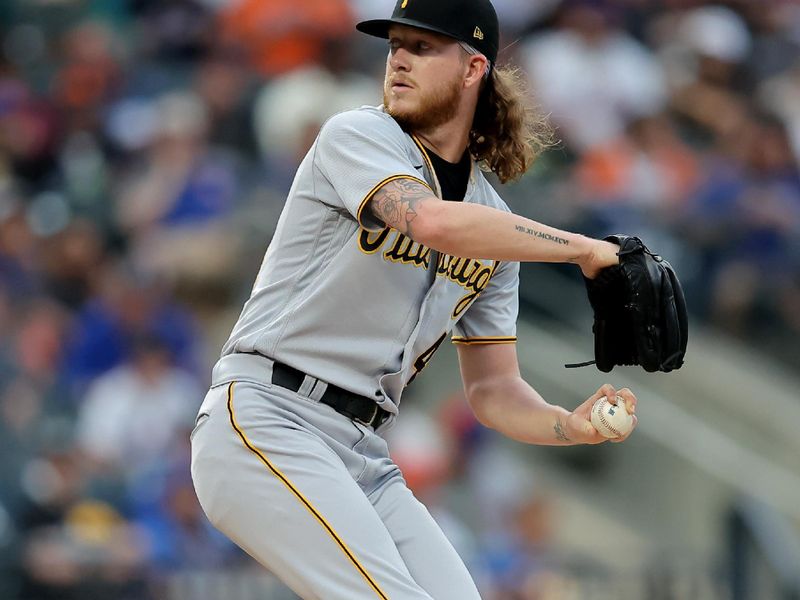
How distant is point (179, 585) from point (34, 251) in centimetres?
241

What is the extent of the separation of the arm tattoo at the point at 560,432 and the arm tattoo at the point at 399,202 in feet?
2.53

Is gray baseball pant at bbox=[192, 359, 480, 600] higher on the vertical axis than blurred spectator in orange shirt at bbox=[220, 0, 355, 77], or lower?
higher

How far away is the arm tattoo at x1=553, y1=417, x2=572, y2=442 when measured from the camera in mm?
3576

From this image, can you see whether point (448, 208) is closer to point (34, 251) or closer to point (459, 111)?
point (459, 111)

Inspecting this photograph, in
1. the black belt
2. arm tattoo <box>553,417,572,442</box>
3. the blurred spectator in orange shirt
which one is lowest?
the blurred spectator in orange shirt

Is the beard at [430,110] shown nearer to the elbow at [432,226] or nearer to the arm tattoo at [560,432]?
the elbow at [432,226]

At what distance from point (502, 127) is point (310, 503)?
128 cm

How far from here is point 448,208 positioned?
3.09 meters

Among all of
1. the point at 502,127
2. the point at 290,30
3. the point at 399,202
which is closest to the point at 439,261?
the point at 399,202

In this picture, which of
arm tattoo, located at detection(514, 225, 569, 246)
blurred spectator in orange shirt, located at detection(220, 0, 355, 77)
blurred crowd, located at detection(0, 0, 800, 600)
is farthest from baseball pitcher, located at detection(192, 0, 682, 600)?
blurred spectator in orange shirt, located at detection(220, 0, 355, 77)

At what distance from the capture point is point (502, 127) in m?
3.79

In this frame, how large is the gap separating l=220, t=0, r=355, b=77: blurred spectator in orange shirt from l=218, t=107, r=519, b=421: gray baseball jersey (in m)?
5.58

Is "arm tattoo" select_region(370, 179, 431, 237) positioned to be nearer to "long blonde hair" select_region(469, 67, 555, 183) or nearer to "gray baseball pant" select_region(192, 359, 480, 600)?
"gray baseball pant" select_region(192, 359, 480, 600)

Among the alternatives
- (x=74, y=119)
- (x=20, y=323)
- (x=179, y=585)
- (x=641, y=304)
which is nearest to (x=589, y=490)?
(x=179, y=585)
